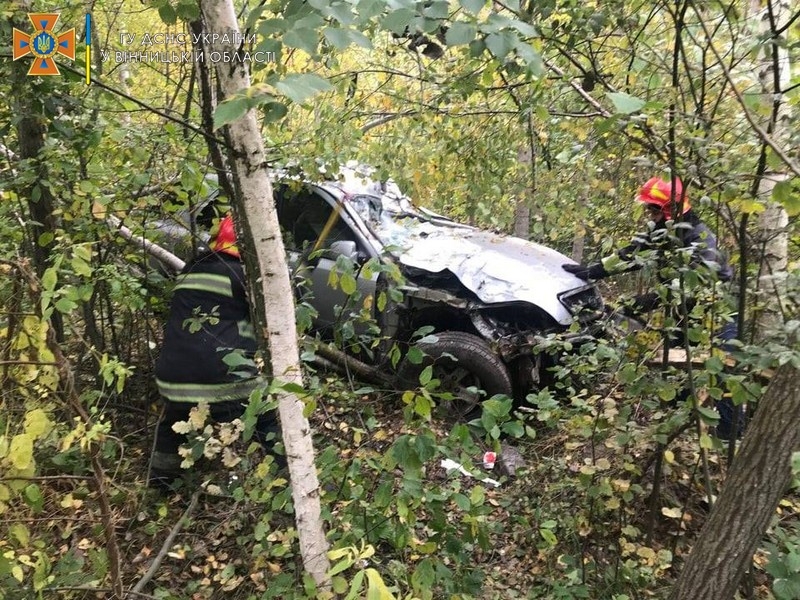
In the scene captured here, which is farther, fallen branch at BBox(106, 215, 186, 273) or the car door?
the car door

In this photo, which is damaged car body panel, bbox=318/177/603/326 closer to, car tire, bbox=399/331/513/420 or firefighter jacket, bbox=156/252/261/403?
car tire, bbox=399/331/513/420

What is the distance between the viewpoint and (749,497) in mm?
1663

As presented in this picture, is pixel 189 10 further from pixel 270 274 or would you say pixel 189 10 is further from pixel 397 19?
pixel 397 19

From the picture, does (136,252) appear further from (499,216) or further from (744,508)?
(744,508)

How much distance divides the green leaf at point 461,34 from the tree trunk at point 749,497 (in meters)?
1.35

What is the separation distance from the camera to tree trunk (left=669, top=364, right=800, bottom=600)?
5.14 feet

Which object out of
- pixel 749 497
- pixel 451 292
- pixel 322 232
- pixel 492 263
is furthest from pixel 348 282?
pixel 322 232

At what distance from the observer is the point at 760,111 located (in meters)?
1.58

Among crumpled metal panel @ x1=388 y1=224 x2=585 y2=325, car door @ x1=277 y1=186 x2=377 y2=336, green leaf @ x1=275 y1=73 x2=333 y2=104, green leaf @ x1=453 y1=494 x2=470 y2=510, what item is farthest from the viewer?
car door @ x1=277 y1=186 x2=377 y2=336

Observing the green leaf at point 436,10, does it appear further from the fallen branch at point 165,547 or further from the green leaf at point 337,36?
the fallen branch at point 165,547

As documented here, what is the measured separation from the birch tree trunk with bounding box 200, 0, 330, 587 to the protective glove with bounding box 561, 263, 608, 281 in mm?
2873

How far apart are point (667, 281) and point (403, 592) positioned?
1738mm

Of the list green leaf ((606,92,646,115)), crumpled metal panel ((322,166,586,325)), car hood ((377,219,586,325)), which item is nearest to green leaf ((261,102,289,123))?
green leaf ((606,92,646,115))

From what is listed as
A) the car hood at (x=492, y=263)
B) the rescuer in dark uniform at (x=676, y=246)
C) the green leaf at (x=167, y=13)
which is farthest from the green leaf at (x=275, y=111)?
the car hood at (x=492, y=263)
